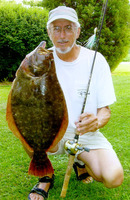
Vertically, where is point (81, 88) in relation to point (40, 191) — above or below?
above

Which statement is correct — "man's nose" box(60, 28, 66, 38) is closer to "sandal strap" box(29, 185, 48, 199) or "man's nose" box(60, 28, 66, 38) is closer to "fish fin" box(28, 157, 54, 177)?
"fish fin" box(28, 157, 54, 177)

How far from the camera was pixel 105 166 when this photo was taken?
7.76 ft

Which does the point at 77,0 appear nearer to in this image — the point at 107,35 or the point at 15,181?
the point at 107,35

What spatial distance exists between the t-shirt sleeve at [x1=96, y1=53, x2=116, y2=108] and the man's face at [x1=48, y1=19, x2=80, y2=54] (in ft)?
1.23

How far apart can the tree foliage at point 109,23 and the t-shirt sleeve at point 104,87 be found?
36.2ft

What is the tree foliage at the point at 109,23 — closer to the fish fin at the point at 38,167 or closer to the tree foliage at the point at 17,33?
the tree foliage at the point at 17,33

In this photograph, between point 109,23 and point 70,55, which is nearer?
point 70,55

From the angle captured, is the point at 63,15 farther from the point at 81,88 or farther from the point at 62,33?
the point at 81,88

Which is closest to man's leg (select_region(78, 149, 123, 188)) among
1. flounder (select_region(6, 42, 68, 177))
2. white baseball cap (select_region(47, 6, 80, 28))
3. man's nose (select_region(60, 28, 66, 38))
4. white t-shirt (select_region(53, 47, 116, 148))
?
white t-shirt (select_region(53, 47, 116, 148))

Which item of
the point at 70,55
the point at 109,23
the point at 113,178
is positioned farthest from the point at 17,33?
the point at 113,178

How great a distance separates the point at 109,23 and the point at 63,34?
12.8 m

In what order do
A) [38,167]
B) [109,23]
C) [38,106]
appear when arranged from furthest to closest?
[109,23]
[38,167]
[38,106]

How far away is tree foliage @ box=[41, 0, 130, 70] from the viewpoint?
13477 mm

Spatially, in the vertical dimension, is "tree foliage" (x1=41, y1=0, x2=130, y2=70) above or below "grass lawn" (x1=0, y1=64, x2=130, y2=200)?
above
